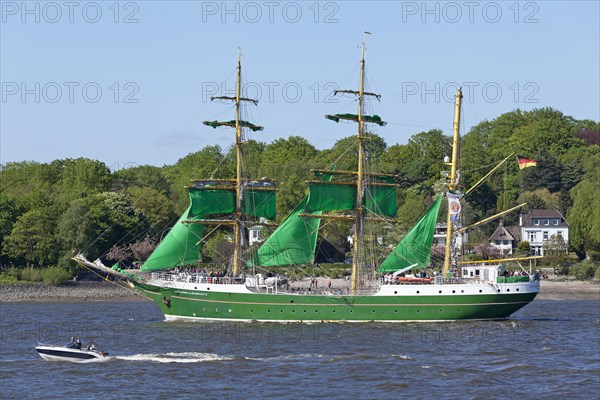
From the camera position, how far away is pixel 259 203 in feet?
291

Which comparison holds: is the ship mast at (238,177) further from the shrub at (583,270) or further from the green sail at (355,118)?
the shrub at (583,270)

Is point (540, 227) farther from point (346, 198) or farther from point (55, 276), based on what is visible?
point (55, 276)

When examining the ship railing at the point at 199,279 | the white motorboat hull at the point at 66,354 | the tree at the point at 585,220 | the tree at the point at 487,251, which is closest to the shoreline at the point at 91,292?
the tree at the point at 487,251

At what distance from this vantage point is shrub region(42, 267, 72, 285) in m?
114

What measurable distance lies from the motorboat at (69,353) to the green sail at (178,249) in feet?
75.1

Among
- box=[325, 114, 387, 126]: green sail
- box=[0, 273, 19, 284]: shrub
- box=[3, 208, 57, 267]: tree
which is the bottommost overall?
box=[0, 273, 19, 284]: shrub

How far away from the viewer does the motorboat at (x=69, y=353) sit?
205 feet

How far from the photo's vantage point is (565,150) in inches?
7057

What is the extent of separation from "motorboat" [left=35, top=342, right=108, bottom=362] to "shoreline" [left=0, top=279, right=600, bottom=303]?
155 feet

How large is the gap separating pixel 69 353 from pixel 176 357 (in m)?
6.07

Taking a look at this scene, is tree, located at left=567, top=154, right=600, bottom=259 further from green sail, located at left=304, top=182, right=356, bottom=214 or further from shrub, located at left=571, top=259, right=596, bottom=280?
green sail, located at left=304, top=182, right=356, bottom=214

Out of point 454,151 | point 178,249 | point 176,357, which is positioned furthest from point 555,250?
point 176,357

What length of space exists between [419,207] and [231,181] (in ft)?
170

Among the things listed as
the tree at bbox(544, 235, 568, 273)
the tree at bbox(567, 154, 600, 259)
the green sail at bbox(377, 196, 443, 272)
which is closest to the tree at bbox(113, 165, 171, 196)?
the tree at bbox(544, 235, 568, 273)
